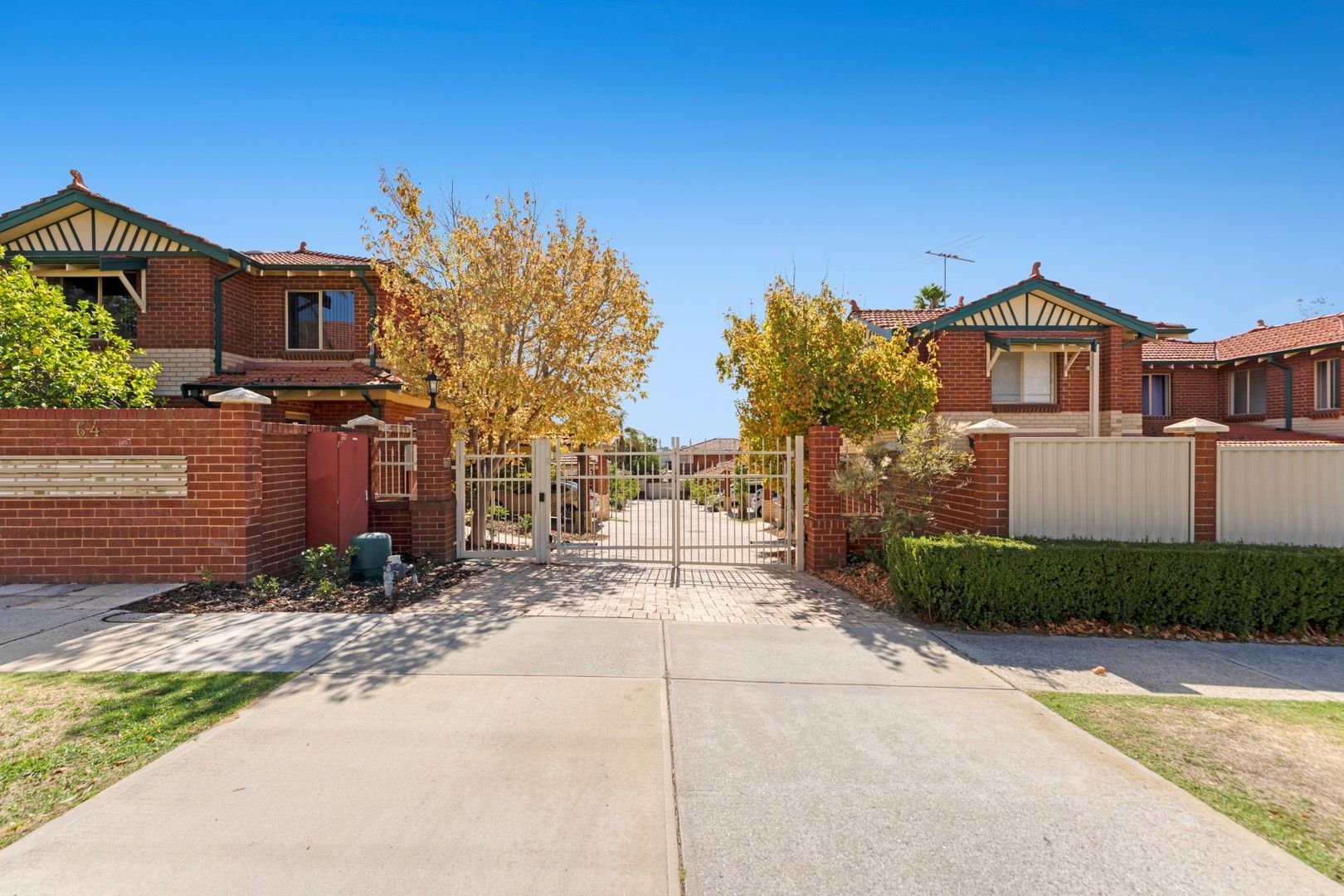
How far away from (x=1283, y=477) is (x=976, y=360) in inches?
343

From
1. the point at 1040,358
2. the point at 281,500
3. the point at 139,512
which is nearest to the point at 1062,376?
the point at 1040,358

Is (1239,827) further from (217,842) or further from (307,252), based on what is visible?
(307,252)

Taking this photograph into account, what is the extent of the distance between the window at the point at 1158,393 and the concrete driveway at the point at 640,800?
19304 millimetres

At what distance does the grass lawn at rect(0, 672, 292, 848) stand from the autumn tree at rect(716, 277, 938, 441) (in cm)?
817

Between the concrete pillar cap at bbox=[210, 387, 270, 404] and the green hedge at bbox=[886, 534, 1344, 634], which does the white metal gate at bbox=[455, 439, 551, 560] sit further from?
the green hedge at bbox=[886, 534, 1344, 634]

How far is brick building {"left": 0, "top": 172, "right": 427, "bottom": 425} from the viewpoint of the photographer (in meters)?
13.7

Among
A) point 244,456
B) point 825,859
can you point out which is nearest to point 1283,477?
point 825,859

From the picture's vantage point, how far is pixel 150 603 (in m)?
6.95

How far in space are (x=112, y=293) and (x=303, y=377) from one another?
4895 mm

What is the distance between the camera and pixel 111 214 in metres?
13.8

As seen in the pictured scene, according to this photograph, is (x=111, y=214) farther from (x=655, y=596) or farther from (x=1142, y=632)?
(x=1142, y=632)

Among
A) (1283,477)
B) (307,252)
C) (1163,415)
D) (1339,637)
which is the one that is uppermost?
(307,252)

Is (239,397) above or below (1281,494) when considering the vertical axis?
above

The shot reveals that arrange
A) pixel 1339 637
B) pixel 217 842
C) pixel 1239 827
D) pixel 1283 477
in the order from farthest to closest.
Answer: pixel 1283 477 < pixel 1339 637 < pixel 1239 827 < pixel 217 842
